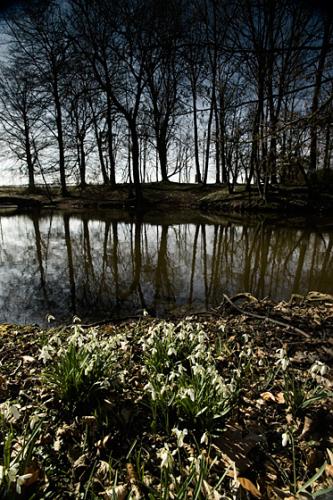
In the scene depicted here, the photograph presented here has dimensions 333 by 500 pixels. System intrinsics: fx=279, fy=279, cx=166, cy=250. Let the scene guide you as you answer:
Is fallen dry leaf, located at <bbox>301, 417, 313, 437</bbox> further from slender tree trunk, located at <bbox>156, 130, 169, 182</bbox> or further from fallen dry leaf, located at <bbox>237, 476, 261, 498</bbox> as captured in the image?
slender tree trunk, located at <bbox>156, 130, 169, 182</bbox>

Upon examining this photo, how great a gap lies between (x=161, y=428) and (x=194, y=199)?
66.4 feet

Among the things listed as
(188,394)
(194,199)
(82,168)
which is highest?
(82,168)

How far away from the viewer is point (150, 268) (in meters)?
7.17

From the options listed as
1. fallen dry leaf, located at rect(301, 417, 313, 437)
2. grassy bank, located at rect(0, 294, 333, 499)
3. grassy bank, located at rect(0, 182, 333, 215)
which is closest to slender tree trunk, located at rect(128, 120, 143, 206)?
→ grassy bank, located at rect(0, 182, 333, 215)

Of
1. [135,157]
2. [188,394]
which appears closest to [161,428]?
[188,394]

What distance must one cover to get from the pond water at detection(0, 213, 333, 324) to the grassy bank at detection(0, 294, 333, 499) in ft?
7.71

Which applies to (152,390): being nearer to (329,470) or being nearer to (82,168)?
(329,470)

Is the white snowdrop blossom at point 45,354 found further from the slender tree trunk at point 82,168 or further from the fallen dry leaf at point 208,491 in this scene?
the slender tree trunk at point 82,168

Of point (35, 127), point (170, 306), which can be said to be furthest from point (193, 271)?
point (35, 127)

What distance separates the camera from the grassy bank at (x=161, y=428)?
146 cm

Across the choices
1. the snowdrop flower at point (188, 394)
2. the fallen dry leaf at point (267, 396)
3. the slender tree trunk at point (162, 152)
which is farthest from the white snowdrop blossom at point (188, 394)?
the slender tree trunk at point (162, 152)

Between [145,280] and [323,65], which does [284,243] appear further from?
[323,65]

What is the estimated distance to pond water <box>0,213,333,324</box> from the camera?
509cm

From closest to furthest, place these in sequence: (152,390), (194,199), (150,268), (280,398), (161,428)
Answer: (152,390), (161,428), (280,398), (150,268), (194,199)
